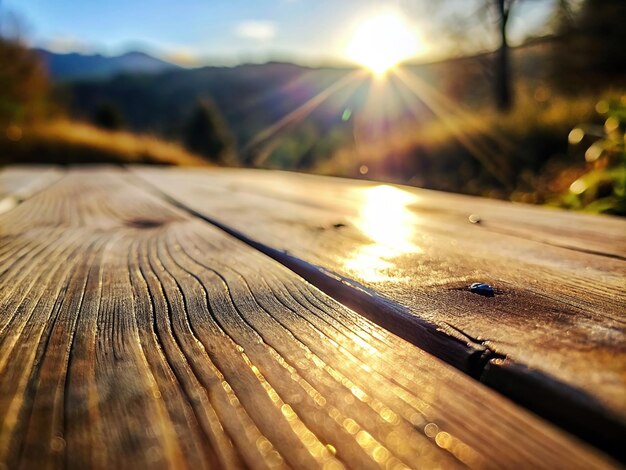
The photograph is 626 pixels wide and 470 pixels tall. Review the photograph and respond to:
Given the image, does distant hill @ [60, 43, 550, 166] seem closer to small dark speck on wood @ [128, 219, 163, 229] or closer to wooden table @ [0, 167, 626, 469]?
small dark speck on wood @ [128, 219, 163, 229]

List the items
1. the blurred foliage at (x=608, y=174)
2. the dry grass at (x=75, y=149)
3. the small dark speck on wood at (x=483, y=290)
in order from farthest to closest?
1. the dry grass at (x=75, y=149)
2. the blurred foliage at (x=608, y=174)
3. the small dark speck on wood at (x=483, y=290)

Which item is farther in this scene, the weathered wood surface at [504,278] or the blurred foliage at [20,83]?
the blurred foliage at [20,83]

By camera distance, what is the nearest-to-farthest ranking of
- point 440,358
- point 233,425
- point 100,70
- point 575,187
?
point 233,425 < point 440,358 < point 575,187 < point 100,70

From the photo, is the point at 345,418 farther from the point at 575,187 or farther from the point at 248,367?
the point at 575,187

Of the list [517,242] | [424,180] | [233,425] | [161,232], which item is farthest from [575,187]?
[424,180]

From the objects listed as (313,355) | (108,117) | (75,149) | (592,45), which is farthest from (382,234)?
(108,117)

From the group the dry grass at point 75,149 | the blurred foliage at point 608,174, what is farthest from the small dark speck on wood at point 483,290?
the dry grass at point 75,149

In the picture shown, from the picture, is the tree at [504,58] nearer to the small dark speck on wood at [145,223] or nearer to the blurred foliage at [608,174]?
the blurred foliage at [608,174]
